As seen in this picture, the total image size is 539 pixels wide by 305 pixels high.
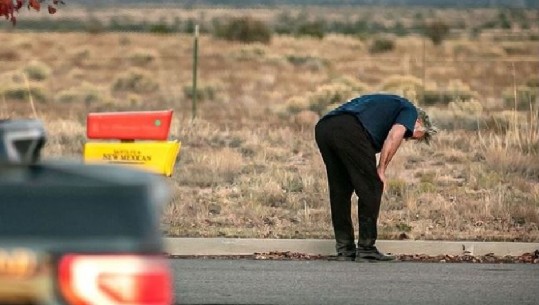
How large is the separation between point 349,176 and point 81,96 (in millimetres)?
22966

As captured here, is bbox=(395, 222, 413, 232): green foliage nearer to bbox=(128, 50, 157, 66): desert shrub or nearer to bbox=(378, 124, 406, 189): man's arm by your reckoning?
bbox=(378, 124, 406, 189): man's arm

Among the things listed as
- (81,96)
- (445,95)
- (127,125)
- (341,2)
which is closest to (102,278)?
(127,125)

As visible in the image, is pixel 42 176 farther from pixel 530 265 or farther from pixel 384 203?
pixel 384 203

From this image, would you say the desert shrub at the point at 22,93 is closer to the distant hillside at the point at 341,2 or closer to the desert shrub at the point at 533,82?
the desert shrub at the point at 533,82

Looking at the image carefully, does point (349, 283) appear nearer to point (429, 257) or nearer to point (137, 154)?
point (137, 154)

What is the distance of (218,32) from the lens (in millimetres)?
55938

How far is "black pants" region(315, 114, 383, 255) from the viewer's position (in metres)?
11.5

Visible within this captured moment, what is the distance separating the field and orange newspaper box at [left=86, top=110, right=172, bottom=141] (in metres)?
3.00

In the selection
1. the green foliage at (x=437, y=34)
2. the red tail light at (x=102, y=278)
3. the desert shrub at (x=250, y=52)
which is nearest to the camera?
the red tail light at (x=102, y=278)

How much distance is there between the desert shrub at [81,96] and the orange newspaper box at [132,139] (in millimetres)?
23159

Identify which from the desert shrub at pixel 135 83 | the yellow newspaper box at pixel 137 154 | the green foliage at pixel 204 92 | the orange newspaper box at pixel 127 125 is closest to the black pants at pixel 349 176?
the yellow newspaper box at pixel 137 154

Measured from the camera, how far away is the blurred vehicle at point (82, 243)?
2.84m

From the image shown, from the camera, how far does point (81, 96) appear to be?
1341 inches

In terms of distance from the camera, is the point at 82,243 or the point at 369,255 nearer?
the point at 82,243
